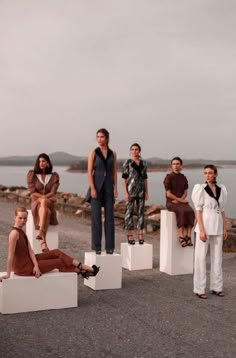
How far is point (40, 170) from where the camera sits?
9.87 metres

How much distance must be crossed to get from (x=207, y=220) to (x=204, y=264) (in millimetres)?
601

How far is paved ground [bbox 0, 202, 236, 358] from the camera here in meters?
5.57

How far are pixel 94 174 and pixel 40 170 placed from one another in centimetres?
153

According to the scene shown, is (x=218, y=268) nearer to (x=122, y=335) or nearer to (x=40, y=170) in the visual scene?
(x=122, y=335)

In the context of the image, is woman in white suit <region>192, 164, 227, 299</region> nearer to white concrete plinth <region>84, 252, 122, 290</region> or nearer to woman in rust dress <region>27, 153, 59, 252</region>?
white concrete plinth <region>84, 252, 122, 290</region>

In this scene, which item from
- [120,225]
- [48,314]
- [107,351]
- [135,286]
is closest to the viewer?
[107,351]

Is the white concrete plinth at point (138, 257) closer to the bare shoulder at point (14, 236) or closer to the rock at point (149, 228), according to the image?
the bare shoulder at point (14, 236)

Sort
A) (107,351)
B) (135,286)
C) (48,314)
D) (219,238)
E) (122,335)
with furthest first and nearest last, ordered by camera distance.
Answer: (135,286) < (219,238) < (48,314) < (122,335) < (107,351)

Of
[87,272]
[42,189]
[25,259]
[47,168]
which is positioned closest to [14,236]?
[25,259]

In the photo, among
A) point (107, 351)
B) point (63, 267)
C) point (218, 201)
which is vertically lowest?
point (107, 351)

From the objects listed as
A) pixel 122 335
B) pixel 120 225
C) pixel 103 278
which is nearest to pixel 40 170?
pixel 103 278

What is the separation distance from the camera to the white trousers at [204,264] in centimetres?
776

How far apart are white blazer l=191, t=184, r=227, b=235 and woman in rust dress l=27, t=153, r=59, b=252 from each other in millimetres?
2954

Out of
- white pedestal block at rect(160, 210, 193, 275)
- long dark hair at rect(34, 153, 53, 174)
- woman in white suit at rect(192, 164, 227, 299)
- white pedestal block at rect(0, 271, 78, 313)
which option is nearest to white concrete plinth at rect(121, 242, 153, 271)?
white pedestal block at rect(160, 210, 193, 275)
